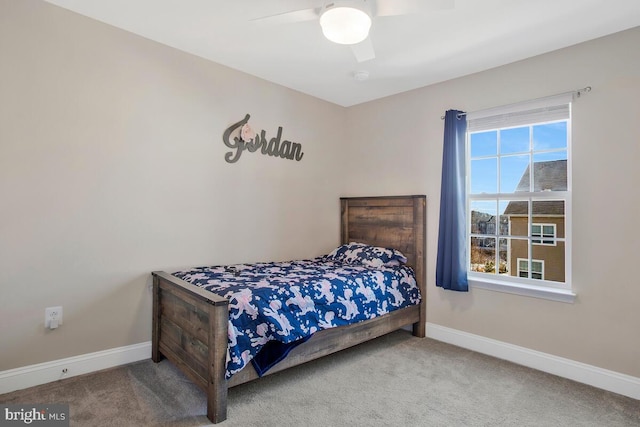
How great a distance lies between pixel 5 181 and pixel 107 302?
975 millimetres

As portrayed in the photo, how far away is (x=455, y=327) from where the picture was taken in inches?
124

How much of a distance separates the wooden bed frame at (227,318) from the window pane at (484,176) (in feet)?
1.56

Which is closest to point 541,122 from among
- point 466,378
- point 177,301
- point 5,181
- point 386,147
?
point 386,147

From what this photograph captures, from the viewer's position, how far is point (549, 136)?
2738mm

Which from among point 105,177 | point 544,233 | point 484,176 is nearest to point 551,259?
point 544,233

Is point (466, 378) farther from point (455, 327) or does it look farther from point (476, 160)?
point (476, 160)

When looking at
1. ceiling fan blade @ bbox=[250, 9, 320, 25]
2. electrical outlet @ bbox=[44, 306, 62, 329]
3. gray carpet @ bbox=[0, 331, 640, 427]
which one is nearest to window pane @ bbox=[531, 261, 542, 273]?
gray carpet @ bbox=[0, 331, 640, 427]

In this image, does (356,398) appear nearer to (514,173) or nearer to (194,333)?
(194,333)

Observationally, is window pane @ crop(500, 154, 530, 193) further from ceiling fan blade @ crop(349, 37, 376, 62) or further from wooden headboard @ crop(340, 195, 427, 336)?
ceiling fan blade @ crop(349, 37, 376, 62)

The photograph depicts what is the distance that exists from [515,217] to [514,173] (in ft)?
1.19

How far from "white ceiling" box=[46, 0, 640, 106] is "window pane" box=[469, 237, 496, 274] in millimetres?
1478

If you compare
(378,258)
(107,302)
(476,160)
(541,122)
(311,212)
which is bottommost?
(107,302)

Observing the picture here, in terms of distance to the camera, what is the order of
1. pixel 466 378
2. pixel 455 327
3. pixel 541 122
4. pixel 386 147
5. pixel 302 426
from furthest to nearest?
pixel 386 147 → pixel 455 327 → pixel 541 122 → pixel 466 378 → pixel 302 426

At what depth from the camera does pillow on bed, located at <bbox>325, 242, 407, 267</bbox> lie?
3.31 metres
